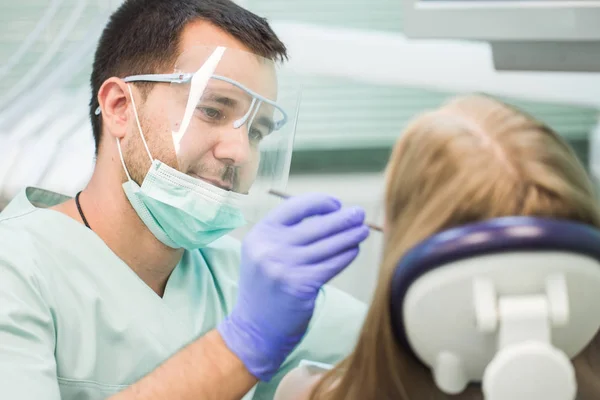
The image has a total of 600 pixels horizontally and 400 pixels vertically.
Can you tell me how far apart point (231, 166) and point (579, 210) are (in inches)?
26.9

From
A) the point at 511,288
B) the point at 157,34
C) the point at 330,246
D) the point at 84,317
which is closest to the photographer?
the point at 511,288

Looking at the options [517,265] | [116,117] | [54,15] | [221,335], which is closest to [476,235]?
[517,265]

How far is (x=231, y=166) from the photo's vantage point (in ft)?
4.29

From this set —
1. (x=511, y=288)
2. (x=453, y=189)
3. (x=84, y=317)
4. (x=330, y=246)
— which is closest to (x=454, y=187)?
(x=453, y=189)

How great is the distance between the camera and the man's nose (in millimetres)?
1296

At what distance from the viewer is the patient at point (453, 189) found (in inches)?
31.0

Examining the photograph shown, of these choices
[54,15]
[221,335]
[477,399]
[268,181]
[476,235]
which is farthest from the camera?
[54,15]

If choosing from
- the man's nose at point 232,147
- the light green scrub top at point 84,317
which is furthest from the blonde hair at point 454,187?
the man's nose at point 232,147

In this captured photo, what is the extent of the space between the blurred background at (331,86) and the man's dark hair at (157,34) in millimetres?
228

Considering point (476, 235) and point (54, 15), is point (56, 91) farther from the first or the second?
point (476, 235)

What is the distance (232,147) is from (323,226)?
1.17 ft

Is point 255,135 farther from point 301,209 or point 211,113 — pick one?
point 301,209

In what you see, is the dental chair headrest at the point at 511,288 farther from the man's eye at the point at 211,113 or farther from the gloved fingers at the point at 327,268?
the man's eye at the point at 211,113

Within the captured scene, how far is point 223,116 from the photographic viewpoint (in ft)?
4.28
